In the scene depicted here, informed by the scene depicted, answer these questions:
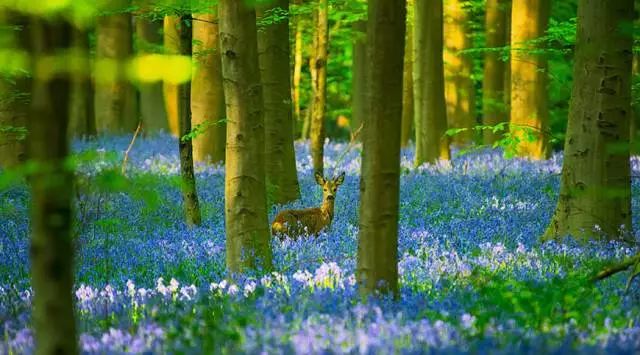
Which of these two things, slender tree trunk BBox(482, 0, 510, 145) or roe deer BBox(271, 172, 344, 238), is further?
slender tree trunk BBox(482, 0, 510, 145)

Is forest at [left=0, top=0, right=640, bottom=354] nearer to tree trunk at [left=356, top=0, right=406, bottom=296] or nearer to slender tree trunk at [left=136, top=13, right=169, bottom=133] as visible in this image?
tree trunk at [left=356, top=0, right=406, bottom=296]

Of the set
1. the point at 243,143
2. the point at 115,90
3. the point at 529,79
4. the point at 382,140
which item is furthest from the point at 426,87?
the point at 382,140

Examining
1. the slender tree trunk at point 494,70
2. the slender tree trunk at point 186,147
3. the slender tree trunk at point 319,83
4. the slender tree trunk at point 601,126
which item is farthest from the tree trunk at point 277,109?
the slender tree trunk at point 494,70

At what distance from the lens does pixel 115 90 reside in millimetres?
26312

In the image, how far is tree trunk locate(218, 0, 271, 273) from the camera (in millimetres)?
7539

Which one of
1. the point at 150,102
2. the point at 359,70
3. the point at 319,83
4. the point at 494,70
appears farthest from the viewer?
the point at 150,102

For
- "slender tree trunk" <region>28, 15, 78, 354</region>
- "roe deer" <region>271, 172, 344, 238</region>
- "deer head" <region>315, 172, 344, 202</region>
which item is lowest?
"roe deer" <region>271, 172, 344, 238</region>

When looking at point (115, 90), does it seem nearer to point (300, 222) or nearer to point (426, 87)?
point (426, 87)

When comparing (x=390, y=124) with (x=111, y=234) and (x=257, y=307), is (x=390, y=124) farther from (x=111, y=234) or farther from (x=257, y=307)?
(x=111, y=234)

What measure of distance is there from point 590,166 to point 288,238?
375 cm

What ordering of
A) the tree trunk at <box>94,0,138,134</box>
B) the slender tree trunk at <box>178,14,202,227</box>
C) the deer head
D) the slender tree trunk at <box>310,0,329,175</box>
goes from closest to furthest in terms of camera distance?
1. the deer head
2. the slender tree trunk at <box>178,14,202,227</box>
3. the slender tree trunk at <box>310,0,329,175</box>
4. the tree trunk at <box>94,0,138,134</box>

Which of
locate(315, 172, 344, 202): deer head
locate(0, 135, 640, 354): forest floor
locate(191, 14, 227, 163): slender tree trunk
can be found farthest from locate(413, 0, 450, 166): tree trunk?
locate(315, 172, 344, 202): deer head

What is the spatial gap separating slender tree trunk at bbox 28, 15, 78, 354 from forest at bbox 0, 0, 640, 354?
1 cm

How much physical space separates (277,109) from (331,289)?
768 cm
